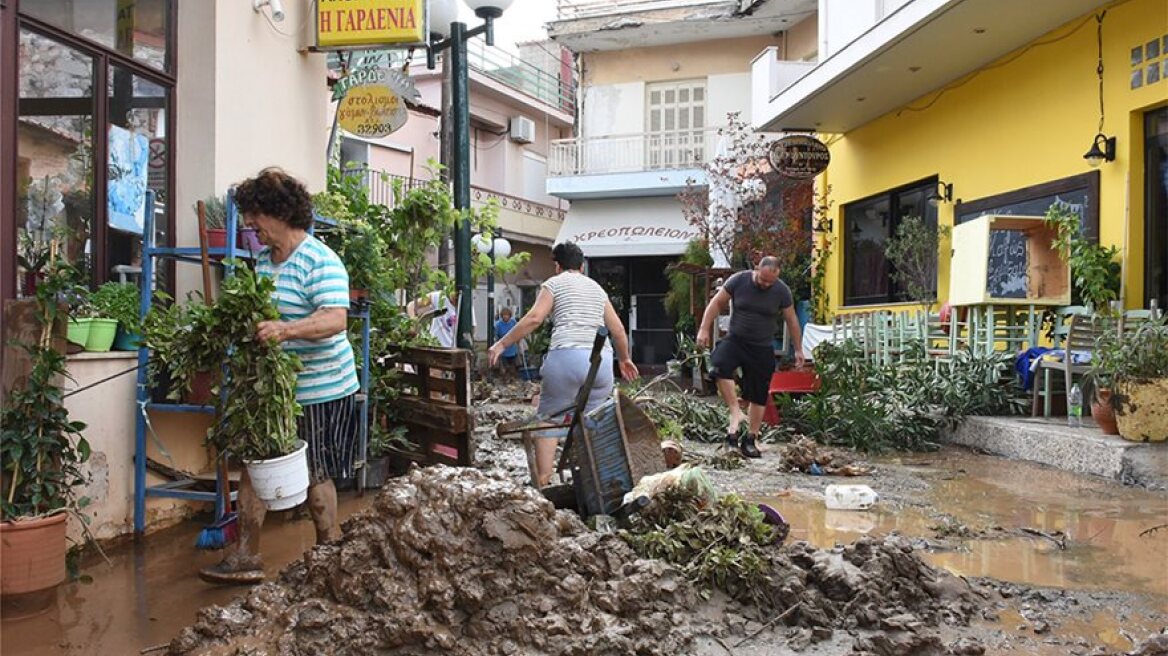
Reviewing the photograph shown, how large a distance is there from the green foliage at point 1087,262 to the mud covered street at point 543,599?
462cm

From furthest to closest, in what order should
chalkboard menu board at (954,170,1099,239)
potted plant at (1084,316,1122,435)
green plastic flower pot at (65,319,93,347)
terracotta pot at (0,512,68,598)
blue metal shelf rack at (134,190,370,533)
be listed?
chalkboard menu board at (954,170,1099,239), potted plant at (1084,316,1122,435), blue metal shelf rack at (134,190,370,533), green plastic flower pot at (65,319,93,347), terracotta pot at (0,512,68,598)

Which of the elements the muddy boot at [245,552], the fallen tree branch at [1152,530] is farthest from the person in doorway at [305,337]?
the fallen tree branch at [1152,530]

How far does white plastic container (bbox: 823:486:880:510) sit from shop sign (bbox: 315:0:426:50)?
14.0ft

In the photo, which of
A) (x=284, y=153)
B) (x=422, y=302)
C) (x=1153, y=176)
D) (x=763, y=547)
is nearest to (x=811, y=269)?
(x=1153, y=176)

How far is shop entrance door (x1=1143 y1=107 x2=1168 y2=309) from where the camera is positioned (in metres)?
8.48

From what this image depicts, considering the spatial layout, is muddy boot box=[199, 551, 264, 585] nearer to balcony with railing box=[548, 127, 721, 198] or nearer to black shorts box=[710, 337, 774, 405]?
black shorts box=[710, 337, 774, 405]

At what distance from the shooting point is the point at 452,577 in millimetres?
3254

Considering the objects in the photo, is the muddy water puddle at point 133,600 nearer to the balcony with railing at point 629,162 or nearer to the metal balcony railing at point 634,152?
the balcony with railing at point 629,162

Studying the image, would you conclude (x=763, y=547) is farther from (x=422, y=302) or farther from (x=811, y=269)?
(x=811, y=269)

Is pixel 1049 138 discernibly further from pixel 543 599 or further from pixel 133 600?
pixel 133 600

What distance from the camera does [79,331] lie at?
456 centimetres

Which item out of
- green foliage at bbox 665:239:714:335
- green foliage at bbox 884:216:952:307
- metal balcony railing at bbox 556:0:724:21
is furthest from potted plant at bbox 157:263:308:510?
metal balcony railing at bbox 556:0:724:21

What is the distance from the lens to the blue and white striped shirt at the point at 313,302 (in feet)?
13.4

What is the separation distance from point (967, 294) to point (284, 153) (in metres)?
6.63
